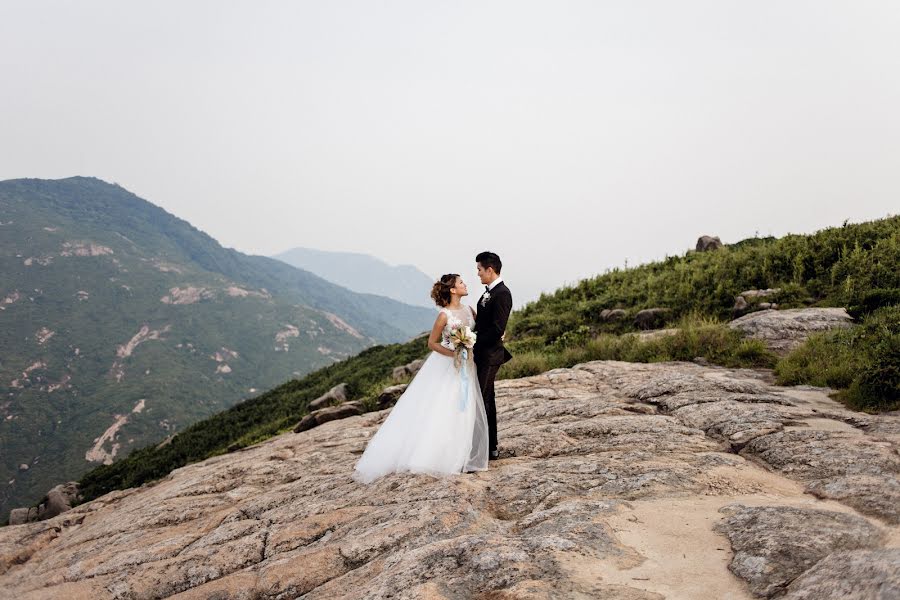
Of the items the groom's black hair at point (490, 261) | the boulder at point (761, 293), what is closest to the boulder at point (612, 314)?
the boulder at point (761, 293)

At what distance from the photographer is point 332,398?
3028 cm

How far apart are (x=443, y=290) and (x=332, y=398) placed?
75.5 feet

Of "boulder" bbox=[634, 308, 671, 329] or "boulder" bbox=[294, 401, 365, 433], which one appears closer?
"boulder" bbox=[294, 401, 365, 433]

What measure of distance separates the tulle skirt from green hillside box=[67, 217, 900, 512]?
7189mm

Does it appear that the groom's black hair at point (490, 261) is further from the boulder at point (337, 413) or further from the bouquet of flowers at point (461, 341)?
the boulder at point (337, 413)

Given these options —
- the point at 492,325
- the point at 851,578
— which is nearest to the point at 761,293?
the point at 492,325

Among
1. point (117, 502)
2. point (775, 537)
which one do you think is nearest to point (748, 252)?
point (775, 537)

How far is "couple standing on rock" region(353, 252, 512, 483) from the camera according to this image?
886cm

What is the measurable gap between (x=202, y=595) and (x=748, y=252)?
2591cm

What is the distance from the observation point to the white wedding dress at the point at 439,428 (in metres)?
8.95

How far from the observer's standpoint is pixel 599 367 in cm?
1560

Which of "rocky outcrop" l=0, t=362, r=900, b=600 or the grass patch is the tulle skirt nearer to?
"rocky outcrop" l=0, t=362, r=900, b=600

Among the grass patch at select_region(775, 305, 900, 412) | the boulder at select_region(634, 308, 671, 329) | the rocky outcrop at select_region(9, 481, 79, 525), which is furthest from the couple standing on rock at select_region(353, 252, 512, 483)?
the rocky outcrop at select_region(9, 481, 79, 525)

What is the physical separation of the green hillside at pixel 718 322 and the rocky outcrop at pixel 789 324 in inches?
22.7
